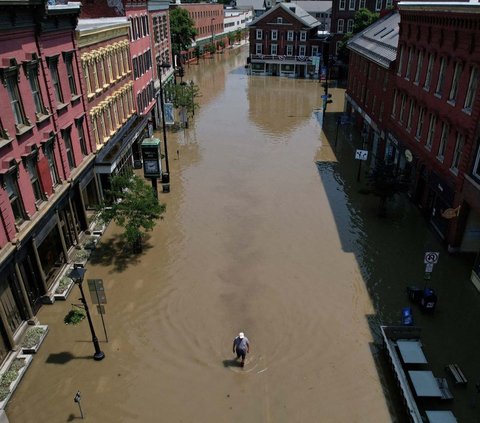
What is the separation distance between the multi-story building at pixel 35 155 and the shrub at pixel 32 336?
32cm

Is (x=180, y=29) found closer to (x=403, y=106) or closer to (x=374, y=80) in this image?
(x=374, y=80)

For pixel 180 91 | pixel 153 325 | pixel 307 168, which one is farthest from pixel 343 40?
pixel 153 325

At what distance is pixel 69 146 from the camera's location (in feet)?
70.5

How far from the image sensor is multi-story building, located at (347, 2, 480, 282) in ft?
67.3

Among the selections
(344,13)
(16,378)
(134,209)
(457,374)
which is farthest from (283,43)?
(16,378)

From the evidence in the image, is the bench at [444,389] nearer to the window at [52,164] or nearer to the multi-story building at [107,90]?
the window at [52,164]

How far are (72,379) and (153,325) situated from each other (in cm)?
368

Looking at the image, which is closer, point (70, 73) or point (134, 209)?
point (134, 209)

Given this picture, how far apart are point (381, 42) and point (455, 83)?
18.3 m

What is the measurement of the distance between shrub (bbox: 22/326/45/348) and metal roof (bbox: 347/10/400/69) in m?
30.2

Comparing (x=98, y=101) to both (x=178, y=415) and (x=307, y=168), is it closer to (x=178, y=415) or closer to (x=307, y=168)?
(x=307, y=168)

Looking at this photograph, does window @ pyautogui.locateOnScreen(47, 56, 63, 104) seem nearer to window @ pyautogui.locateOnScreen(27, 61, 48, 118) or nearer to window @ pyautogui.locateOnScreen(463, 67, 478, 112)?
window @ pyautogui.locateOnScreen(27, 61, 48, 118)

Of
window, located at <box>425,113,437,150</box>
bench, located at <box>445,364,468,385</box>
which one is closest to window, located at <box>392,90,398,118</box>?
window, located at <box>425,113,437,150</box>

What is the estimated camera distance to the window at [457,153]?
2148 centimetres
